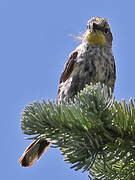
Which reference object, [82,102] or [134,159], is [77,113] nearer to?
[82,102]

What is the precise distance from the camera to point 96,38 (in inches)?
182

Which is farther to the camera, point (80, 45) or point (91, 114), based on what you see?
point (80, 45)

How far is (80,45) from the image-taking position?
15.6 ft

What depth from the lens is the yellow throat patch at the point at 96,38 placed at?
460 cm

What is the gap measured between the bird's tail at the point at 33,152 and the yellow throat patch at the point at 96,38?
1.65m

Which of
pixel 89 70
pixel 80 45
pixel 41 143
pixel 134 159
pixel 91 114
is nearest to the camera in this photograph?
pixel 91 114

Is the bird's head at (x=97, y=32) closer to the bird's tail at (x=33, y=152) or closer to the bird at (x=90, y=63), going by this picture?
the bird at (x=90, y=63)

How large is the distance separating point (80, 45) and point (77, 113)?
121 inches

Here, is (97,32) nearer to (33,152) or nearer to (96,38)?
(96,38)

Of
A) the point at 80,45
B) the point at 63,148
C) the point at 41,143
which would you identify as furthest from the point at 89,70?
the point at 63,148

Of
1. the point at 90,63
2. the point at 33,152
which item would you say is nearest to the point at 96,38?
the point at 90,63

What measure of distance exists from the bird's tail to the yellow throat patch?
5.40ft

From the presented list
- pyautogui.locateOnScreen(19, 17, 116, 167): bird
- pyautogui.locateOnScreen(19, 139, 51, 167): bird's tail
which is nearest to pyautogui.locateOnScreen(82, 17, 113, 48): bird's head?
pyautogui.locateOnScreen(19, 17, 116, 167): bird

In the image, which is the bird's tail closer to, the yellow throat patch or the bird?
the bird
